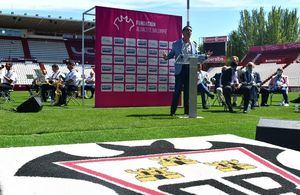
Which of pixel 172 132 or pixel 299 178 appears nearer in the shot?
pixel 299 178

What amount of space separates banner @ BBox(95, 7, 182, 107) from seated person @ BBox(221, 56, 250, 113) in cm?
207

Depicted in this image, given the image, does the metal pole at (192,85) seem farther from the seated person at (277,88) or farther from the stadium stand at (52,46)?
the stadium stand at (52,46)

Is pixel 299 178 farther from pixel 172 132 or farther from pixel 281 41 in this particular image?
pixel 281 41

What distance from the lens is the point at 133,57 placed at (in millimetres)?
12281

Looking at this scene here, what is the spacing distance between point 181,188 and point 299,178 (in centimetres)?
114

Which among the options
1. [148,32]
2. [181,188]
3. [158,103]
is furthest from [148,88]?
[181,188]

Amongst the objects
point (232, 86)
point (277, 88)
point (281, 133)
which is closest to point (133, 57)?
point (232, 86)

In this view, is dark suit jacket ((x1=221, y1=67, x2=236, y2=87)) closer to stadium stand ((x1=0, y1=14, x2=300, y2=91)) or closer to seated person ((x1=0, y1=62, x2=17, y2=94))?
seated person ((x1=0, y1=62, x2=17, y2=94))

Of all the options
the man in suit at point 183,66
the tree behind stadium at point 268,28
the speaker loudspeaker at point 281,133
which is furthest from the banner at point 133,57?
the tree behind stadium at point 268,28

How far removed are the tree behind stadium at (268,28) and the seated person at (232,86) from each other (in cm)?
5664

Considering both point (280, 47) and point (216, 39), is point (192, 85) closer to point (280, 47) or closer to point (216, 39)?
point (216, 39)

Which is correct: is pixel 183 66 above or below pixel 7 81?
above

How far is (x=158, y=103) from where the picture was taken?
12.8m

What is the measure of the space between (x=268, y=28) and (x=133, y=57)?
57.5m
